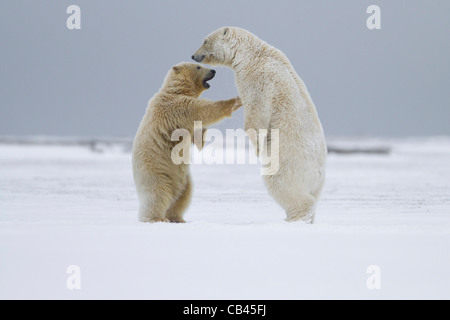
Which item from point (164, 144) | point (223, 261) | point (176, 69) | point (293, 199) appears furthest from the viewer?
A: point (176, 69)

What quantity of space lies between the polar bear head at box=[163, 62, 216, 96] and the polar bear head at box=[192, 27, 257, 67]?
160 millimetres

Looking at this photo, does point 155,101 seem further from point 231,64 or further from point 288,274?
point 288,274

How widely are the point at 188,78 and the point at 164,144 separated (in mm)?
774

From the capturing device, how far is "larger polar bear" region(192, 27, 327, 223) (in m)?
5.47

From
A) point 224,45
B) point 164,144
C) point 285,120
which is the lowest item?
point 164,144

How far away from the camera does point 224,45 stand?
20.0ft

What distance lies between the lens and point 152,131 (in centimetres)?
577

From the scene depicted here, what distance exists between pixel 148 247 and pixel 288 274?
3.33ft

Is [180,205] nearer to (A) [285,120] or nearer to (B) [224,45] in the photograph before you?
(A) [285,120]

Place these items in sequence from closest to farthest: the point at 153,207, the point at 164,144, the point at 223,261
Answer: the point at 223,261, the point at 153,207, the point at 164,144

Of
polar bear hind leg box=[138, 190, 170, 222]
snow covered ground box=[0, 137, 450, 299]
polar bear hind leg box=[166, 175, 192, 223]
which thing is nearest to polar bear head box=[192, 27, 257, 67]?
polar bear hind leg box=[166, 175, 192, 223]

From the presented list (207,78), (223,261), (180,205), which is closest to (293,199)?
(180,205)

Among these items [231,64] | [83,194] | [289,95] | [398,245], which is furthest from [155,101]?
[83,194]

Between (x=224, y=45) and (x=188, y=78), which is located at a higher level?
(x=224, y=45)
